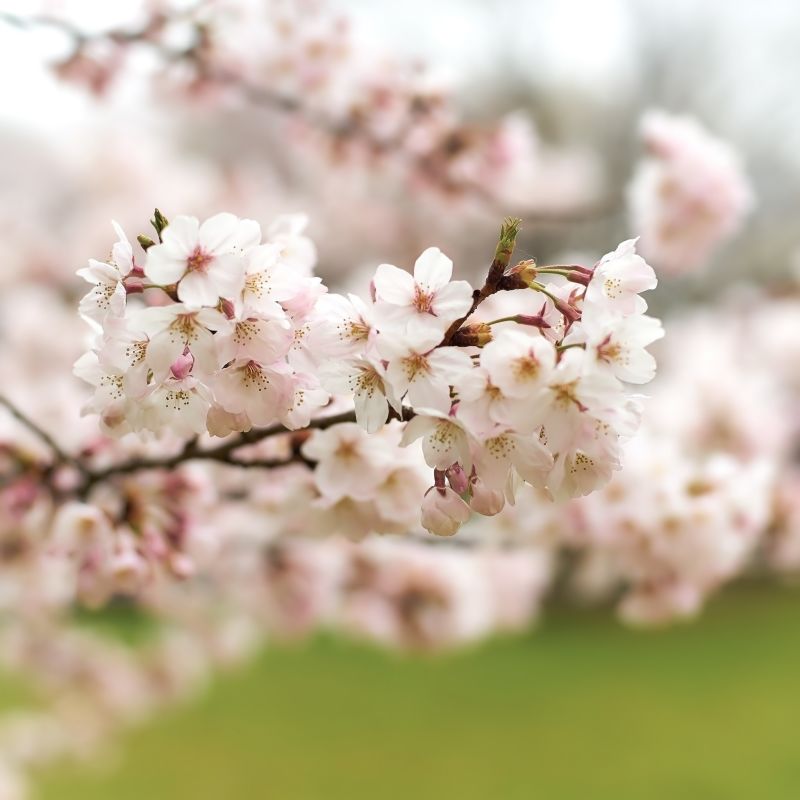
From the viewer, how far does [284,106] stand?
179cm

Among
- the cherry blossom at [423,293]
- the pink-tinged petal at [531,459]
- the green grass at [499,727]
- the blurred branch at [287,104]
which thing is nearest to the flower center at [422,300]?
the cherry blossom at [423,293]

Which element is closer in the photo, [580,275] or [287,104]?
[580,275]

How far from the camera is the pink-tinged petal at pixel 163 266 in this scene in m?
0.61

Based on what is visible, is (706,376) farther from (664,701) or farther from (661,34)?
(661,34)

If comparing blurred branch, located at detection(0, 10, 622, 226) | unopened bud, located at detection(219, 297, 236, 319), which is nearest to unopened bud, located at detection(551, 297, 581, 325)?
unopened bud, located at detection(219, 297, 236, 319)

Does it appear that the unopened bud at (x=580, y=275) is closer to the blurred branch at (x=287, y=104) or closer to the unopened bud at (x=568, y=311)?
the unopened bud at (x=568, y=311)

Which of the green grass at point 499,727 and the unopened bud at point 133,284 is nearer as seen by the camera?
the unopened bud at point 133,284

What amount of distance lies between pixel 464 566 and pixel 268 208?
8.22 feet

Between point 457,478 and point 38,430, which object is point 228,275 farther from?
point 38,430

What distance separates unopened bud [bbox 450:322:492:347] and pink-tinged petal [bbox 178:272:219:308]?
0.17 meters

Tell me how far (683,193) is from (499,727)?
10.3 feet

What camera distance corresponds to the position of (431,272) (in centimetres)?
62

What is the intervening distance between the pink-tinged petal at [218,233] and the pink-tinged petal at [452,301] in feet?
0.47

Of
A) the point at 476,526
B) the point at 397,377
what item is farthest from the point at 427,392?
the point at 476,526
